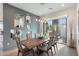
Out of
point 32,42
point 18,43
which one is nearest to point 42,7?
point 32,42

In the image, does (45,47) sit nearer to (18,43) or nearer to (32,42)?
(32,42)

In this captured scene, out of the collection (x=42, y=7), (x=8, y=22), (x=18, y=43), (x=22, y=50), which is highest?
(x=42, y=7)

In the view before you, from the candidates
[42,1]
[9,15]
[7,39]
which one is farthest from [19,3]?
[7,39]

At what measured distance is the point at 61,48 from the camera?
7.03 feet

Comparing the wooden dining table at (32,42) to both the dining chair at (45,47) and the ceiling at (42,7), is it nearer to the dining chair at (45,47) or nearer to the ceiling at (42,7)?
the dining chair at (45,47)

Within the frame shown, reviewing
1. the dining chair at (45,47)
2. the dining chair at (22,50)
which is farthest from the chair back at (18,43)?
the dining chair at (45,47)

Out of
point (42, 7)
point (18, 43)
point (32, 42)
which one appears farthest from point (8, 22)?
point (42, 7)

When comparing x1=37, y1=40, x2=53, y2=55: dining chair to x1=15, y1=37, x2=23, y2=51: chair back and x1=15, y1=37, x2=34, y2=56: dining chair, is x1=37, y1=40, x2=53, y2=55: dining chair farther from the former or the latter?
x1=15, y1=37, x2=23, y2=51: chair back

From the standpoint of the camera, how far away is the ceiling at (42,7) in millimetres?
2059

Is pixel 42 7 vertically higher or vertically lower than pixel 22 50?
higher

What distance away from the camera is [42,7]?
6.95ft

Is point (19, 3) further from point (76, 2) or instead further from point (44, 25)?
point (76, 2)

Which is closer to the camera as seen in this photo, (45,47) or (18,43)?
(18,43)

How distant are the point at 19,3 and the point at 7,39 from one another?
2.48ft
